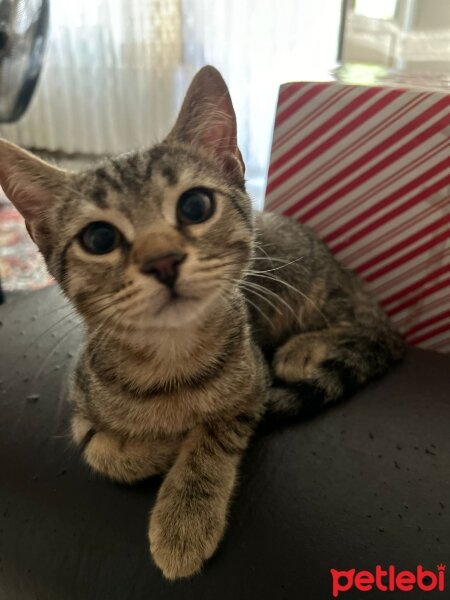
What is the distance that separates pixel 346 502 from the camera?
2.10ft

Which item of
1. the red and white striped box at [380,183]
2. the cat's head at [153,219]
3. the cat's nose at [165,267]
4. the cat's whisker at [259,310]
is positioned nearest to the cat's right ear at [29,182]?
the cat's head at [153,219]

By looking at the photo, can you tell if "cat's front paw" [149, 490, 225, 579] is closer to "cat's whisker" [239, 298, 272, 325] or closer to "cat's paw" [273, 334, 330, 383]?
"cat's paw" [273, 334, 330, 383]

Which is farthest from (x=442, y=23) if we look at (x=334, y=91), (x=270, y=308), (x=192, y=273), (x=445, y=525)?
(x=445, y=525)

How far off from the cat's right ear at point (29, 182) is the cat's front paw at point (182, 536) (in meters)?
0.44

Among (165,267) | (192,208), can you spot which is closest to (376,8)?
(192,208)

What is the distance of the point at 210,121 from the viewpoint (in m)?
0.77

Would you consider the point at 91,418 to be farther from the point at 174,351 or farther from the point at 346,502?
the point at 346,502

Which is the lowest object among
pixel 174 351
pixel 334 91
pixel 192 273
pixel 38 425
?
pixel 38 425

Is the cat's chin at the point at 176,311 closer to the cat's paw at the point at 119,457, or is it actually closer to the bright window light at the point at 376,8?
the cat's paw at the point at 119,457

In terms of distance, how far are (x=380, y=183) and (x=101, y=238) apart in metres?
0.59

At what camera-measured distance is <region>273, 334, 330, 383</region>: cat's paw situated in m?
0.88

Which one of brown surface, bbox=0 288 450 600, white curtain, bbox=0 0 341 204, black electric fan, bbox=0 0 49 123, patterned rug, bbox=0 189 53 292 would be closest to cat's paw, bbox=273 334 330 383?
brown surface, bbox=0 288 450 600

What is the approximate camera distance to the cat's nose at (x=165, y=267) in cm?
59

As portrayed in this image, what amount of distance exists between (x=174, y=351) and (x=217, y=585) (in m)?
0.30
